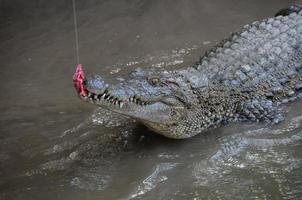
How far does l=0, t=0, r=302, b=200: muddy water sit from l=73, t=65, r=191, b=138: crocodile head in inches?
9.5

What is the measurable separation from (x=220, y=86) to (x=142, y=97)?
0.93 meters

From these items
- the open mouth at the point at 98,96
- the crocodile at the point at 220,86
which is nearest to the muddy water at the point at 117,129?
the crocodile at the point at 220,86

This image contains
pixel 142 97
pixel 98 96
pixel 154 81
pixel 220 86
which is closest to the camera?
pixel 98 96

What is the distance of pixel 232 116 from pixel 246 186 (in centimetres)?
106

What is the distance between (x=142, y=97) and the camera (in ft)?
16.2

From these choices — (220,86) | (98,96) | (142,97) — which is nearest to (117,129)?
(142,97)

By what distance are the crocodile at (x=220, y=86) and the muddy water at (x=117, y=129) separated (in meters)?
0.17

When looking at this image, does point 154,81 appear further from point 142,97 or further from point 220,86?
point 220,86

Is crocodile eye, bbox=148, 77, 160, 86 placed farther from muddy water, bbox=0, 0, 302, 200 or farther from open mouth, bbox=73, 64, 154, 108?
muddy water, bbox=0, 0, 302, 200

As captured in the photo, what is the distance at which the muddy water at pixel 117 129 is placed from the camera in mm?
4633

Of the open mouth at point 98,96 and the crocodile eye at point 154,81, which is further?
the crocodile eye at point 154,81

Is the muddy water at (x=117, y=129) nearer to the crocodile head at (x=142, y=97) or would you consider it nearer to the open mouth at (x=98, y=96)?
the crocodile head at (x=142, y=97)

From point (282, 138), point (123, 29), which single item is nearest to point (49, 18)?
point (123, 29)

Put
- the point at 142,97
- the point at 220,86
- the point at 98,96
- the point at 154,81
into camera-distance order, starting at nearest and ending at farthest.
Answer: the point at 98,96, the point at 142,97, the point at 154,81, the point at 220,86
